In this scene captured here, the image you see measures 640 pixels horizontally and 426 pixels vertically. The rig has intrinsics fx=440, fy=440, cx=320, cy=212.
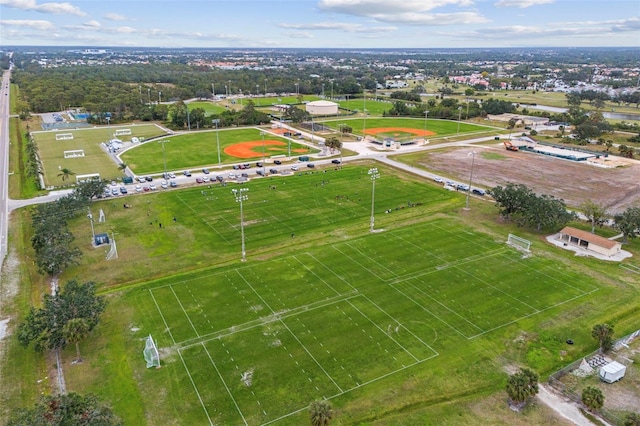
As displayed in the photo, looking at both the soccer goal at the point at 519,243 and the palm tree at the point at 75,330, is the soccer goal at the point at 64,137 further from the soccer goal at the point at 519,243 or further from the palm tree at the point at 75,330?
the soccer goal at the point at 519,243

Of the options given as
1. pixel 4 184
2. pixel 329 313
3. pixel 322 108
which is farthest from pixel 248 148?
pixel 329 313

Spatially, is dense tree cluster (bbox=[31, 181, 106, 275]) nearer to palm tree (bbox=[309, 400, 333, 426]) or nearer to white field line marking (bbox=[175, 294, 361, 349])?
white field line marking (bbox=[175, 294, 361, 349])

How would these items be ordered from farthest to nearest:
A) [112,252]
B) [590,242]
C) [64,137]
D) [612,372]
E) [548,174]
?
[64,137], [548,174], [590,242], [112,252], [612,372]

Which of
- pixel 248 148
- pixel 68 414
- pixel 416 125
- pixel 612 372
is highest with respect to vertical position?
pixel 416 125

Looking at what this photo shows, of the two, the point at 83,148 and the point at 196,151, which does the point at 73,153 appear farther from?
the point at 196,151

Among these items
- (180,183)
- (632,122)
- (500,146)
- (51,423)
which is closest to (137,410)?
(51,423)

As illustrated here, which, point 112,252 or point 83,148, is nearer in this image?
point 112,252

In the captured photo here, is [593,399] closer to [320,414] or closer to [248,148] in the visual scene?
[320,414]

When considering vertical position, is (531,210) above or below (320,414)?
above

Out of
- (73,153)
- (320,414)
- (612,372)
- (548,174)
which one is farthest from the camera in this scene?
(73,153)
